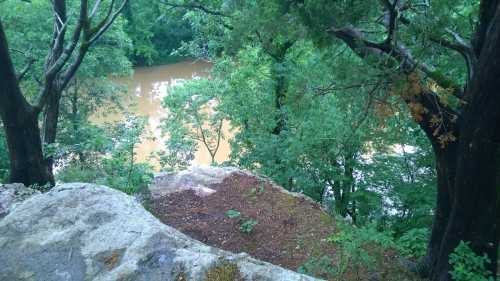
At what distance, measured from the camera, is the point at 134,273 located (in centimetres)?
280

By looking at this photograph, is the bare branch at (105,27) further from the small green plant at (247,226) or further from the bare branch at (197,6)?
the bare branch at (197,6)

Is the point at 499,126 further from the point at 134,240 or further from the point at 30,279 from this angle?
the point at 30,279

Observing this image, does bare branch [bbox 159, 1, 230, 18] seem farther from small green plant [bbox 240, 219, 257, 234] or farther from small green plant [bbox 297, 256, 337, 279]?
small green plant [bbox 297, 256, 337, 279]

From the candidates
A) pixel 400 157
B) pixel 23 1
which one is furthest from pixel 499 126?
pixel 23 1

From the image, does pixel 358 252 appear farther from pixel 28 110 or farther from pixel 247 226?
pixel 28 110

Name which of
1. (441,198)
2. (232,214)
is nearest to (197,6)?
(232,214)

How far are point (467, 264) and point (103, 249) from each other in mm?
3154

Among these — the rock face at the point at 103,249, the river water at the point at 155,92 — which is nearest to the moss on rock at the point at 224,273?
the rock face at the point at 103,249

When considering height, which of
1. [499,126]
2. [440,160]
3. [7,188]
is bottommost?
[7,188]

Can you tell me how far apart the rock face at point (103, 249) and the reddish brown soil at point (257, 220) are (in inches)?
97.0

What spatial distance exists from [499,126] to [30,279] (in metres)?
3.66

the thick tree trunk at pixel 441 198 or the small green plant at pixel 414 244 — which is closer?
the thick tree trunk at pixel 441 198

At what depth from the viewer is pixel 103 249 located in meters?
3.04

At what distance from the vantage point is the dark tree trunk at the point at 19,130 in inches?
242
